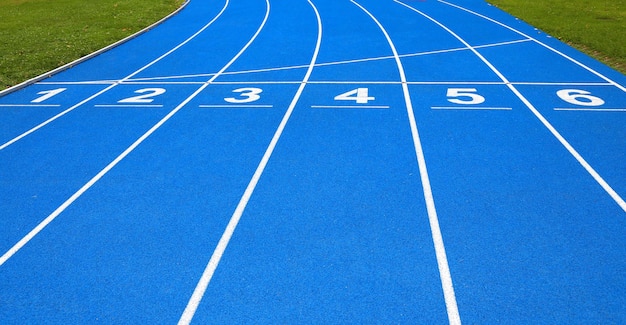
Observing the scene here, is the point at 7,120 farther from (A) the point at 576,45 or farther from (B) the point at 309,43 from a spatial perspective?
(A) the point at 576,45

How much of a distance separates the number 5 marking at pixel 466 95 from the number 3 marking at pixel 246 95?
12.7 ft

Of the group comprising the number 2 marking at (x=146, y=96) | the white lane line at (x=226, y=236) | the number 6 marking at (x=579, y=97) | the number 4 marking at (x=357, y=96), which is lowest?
the white lane line at (x=226, y=236)

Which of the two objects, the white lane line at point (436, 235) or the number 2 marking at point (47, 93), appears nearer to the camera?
the white lane line at point (436, 235)

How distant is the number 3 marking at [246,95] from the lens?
9.78 meters

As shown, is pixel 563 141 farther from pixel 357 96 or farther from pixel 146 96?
pixel 146 96

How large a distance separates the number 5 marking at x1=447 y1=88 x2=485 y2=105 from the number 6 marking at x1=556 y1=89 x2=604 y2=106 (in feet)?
5.18

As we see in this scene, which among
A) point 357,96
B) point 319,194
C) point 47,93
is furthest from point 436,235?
point 47,93

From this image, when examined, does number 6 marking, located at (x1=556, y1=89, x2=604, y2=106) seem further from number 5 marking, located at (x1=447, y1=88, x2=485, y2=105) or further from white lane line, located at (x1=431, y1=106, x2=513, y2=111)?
number 5 marking, located at (x1=447, y1=88, x2=485, y2=105)

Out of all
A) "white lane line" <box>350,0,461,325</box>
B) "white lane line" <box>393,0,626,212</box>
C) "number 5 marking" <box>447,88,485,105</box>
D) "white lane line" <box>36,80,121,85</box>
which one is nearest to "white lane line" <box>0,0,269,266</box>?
"white lane line" <box>36,80,121,85</box>

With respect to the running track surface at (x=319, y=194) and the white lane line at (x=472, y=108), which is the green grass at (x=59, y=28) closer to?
the running track surface at (x=319, y=194)

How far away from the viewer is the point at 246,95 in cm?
1011

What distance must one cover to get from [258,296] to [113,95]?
7.44m

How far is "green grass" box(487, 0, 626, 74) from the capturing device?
41.7 ft

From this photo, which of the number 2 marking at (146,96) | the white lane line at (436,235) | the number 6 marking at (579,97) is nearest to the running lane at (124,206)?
the number 2 marking at (146,96)
